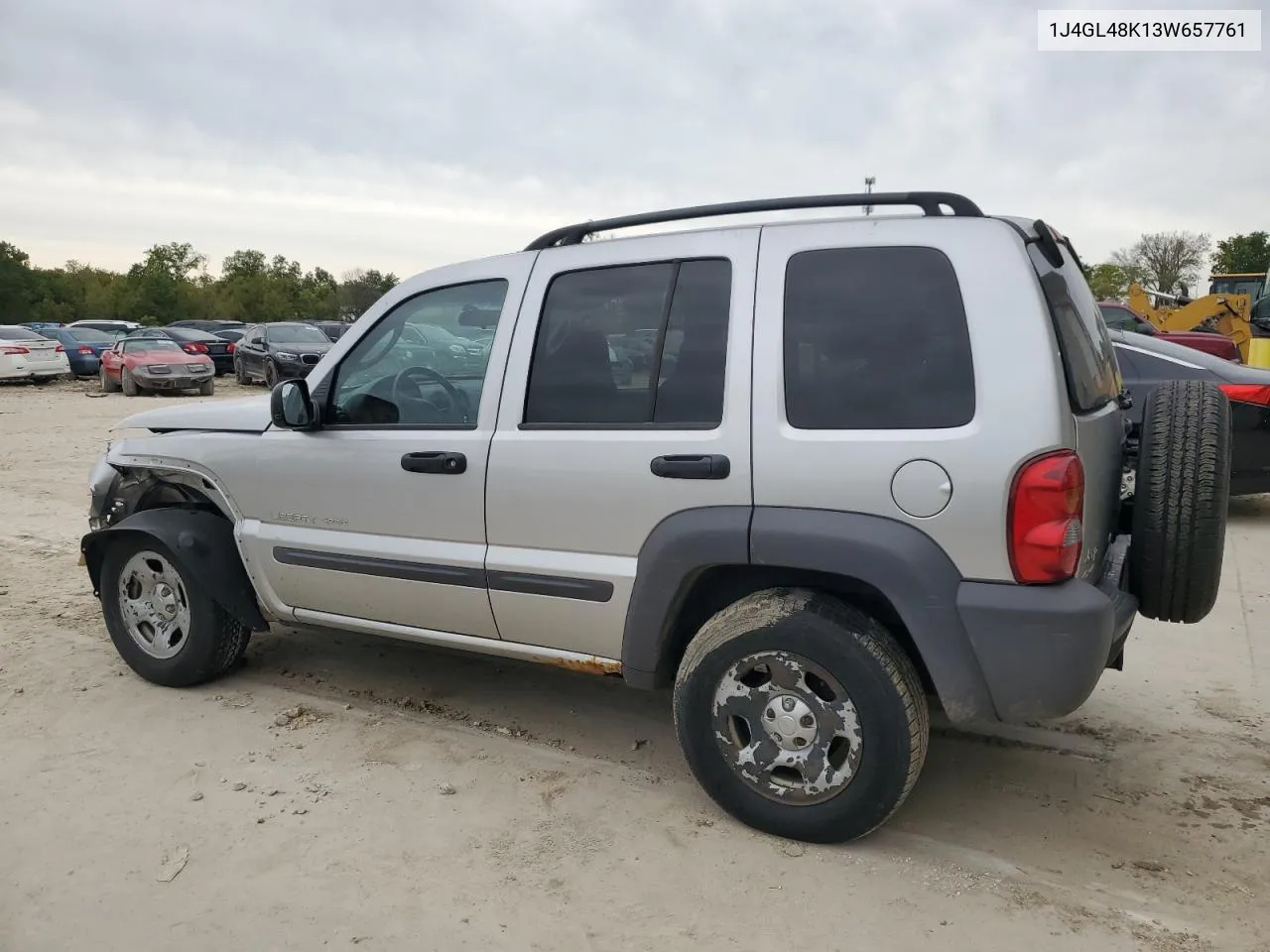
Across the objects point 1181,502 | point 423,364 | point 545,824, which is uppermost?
point 423,364

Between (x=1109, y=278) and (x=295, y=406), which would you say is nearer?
(x=295, y=406)

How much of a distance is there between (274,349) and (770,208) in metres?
21.2

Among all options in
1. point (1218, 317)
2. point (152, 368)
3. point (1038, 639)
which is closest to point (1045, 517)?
point (1038, 639)

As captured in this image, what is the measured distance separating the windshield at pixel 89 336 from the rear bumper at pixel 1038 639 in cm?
2771

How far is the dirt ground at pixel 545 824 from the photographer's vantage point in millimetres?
2756

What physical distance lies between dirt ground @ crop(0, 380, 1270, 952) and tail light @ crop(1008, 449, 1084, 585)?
975 millimetres

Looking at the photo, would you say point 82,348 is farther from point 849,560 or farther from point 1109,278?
point 1109,278

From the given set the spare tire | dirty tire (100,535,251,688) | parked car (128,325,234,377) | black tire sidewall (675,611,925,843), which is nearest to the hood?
dirty tire (100,535,251,688)

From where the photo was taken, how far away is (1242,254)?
59688 millimetres

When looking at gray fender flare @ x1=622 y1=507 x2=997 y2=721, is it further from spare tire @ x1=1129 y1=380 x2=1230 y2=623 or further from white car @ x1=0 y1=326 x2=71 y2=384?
white car @ x1=0 y1=326 x2=71 y2=384

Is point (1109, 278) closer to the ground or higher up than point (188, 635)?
higher up

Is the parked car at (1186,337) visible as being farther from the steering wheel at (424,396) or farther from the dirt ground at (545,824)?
the steering wheel at (424,396)

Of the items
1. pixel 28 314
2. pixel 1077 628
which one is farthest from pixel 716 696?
pixel 28 314

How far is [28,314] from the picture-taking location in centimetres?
6456
